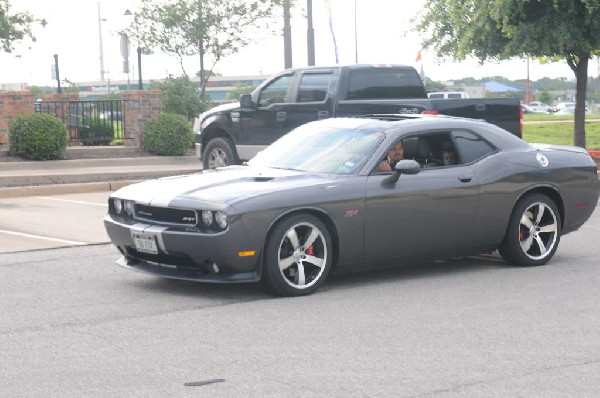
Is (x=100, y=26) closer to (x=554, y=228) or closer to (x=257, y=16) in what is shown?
(x=257, y=16)

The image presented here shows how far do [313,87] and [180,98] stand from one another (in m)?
9.78

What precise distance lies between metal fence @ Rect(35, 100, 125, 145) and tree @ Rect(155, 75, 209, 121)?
183cm

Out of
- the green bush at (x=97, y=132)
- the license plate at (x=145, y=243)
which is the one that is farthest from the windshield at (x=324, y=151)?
the green bush at (x=97, y=132)

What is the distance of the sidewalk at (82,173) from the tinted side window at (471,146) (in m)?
9.21

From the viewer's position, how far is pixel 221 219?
841 centimetres

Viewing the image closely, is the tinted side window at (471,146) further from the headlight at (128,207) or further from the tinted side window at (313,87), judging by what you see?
the tinted side window at (313,87)

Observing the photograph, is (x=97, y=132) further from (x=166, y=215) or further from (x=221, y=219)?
(x=221, y=219)

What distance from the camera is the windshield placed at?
30.9 ft

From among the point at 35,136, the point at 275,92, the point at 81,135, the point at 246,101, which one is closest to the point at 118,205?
the point at 246,101

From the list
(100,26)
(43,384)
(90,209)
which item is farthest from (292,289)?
(100,26)

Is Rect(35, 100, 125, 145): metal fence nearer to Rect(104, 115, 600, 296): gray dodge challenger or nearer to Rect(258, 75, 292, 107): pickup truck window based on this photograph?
Rect(258, 75, 292, 107): pickup truck window

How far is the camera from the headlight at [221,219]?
27.5 ft

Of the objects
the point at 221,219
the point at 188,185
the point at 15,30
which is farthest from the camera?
the point at 15,30

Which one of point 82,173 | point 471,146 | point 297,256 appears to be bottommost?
point 82,173
